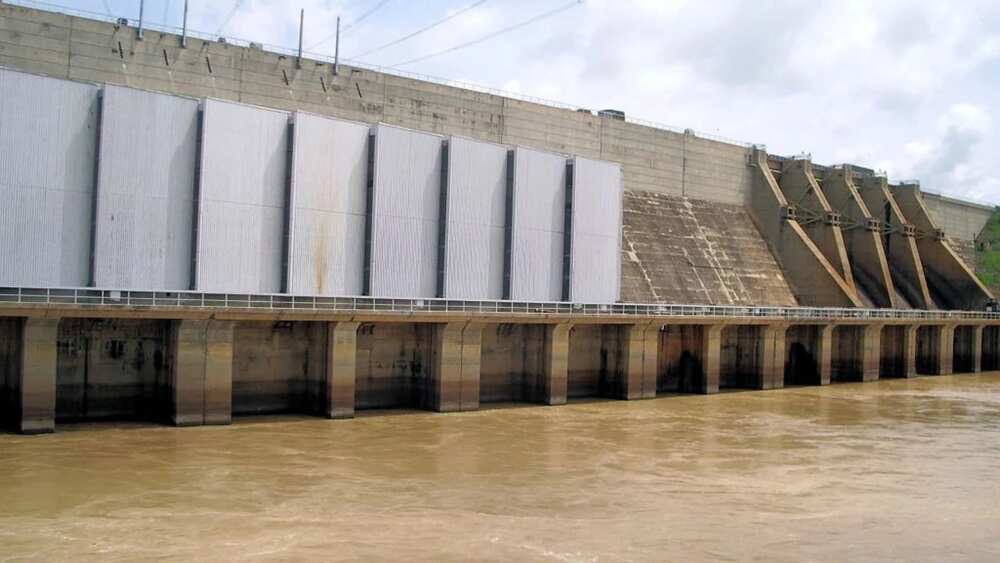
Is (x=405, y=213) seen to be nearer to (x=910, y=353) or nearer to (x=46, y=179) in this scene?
(x=46, y=179)

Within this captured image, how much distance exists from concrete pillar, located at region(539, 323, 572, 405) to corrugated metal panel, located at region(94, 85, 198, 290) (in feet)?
49.6

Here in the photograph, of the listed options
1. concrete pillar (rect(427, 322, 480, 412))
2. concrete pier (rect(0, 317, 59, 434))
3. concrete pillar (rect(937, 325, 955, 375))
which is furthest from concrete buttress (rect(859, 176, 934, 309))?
concrete pier (rect(0, 317, 59, 434))

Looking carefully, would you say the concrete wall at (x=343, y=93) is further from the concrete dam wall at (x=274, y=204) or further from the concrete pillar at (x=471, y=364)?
the concrete pillar at (x=471, y=364)

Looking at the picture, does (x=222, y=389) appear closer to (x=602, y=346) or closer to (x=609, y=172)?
(x=602, y=346)

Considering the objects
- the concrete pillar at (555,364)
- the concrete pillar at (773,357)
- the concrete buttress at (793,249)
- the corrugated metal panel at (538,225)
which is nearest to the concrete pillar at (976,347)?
the concrete buttress at (793,249)

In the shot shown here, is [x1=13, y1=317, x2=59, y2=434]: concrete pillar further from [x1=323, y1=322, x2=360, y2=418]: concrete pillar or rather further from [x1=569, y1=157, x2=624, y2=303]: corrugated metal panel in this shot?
[x1=569, y1=157, x2=624, y2=303]: corrugated metal panel

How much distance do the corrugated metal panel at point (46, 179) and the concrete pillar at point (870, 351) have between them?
45809 millimetres

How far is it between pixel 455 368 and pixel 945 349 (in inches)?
1781

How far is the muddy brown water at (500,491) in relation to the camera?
16.7 m

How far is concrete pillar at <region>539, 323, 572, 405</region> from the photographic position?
3803cm

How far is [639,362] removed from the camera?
Result: 1639 inches

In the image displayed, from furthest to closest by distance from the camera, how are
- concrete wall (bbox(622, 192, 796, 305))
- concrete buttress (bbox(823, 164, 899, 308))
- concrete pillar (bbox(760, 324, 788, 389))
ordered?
concrete buttress (bbox(823, 164, 899, 308)) → concrete wall (bbox(622, 192, 796, 305)) → concrete pillar (bbox(760, 324, 788, 389))

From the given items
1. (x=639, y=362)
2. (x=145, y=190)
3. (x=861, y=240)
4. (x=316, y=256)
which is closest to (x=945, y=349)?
(x=861, y=240)

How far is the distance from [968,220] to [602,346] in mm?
65688
